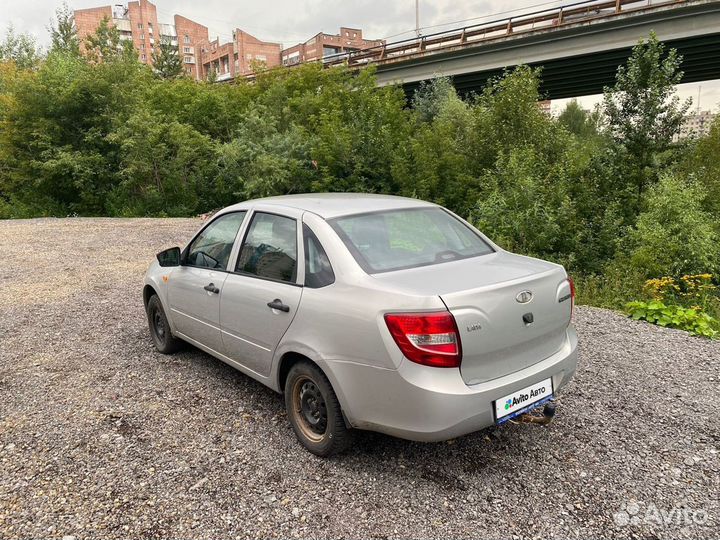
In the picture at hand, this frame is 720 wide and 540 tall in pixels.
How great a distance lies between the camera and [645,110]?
11.7 meters

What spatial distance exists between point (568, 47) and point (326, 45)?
235ft

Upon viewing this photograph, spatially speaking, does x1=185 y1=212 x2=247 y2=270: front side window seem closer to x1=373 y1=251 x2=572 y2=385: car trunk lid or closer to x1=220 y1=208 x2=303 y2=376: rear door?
x1=220 y1=208 x2=303 y2=376: rear door

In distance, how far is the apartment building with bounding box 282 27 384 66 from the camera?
289 feet

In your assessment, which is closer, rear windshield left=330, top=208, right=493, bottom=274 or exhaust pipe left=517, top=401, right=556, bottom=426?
rear windshield left=330, top=208, right=493, bottom=274

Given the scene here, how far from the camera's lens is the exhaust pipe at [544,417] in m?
3.26

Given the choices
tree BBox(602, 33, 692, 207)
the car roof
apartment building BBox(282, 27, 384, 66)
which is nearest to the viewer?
the car roof

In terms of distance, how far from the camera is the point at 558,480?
2.86m

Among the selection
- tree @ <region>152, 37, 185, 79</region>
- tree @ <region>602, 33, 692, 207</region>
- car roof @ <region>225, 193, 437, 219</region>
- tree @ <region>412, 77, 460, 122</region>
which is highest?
tree @ <region>152, 37, 185, 79</region>

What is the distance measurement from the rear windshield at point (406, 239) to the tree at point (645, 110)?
9721 millimetres

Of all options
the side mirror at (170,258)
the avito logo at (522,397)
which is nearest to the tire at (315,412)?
the avito logo at (522,397)

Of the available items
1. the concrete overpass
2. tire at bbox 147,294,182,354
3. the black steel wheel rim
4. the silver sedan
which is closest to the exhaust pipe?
the silver sedan

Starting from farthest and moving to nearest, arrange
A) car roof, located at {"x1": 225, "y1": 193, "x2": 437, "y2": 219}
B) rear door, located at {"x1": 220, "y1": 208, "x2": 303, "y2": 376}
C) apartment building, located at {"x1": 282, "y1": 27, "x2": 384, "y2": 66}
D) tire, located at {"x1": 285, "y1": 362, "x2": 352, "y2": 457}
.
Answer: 1. apartment building, located at {"x1": 282, "y1": 27, "x2": 384, "y2": 66}
2. car roof, located at {"x1": 225, "y1": 193, "x2": 437, "y2": 219}
3. rear door, located at {"x1": 220, "y1": 208, "x2": 303, "y2": 376}
4. tire, located at {"x1": 285, "y1": 362, "x2": 352, "y2": 457}

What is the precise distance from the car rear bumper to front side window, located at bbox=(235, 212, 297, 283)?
81 cm

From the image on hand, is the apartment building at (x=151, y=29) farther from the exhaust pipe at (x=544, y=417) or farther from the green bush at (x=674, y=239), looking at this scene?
the exhaust pipe at (x=544, y=417)
